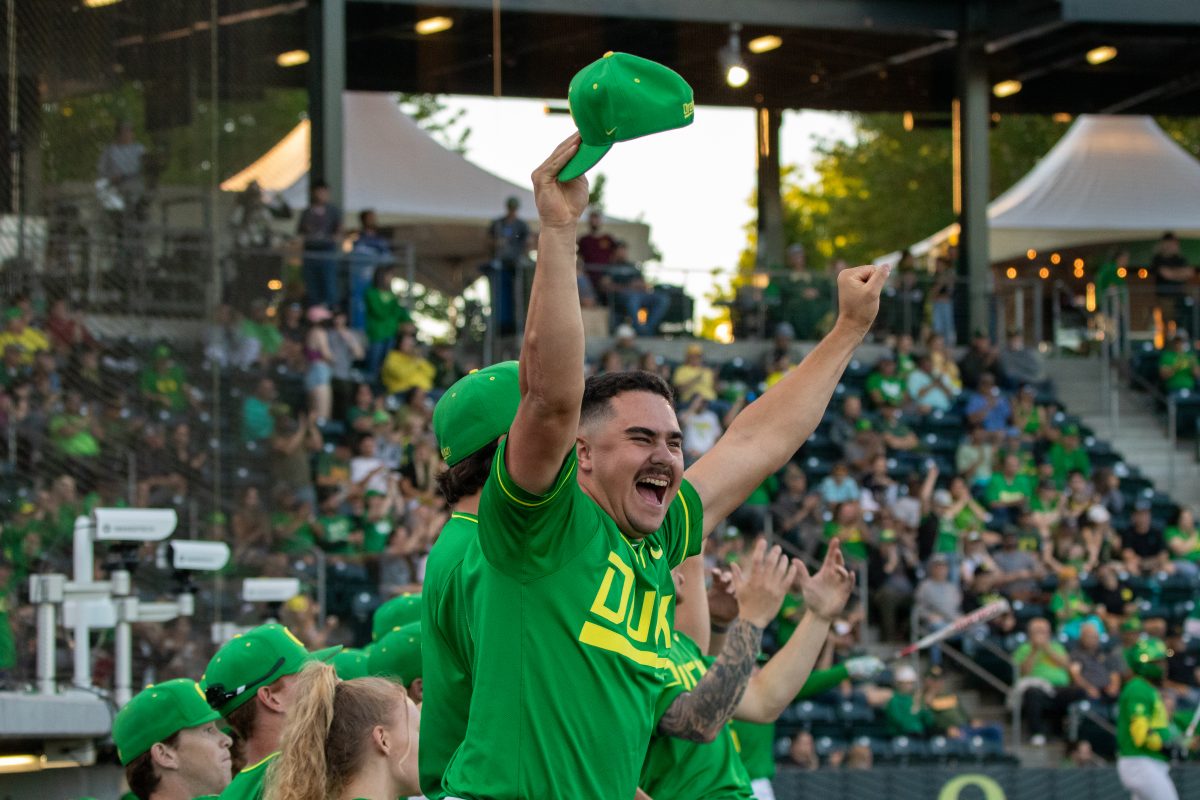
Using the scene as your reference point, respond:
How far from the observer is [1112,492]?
19.3m

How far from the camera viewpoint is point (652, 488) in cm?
390

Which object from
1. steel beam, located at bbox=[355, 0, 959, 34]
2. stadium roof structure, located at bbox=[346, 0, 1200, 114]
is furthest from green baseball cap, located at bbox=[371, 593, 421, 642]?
steel beam, located at bbox=[355, 0, 959, 34]

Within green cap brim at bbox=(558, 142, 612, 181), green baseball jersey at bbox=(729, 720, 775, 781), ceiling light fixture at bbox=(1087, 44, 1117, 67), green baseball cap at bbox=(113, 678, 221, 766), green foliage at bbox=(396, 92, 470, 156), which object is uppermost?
ceiling light fixture at bbox=(1087, 44, 1117, 67)

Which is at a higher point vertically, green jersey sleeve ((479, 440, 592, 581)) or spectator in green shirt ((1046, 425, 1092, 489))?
green jersey sleeve ((479, 440, 592, 581))

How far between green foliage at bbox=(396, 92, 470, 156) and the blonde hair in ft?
60.1

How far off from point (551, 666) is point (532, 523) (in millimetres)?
310

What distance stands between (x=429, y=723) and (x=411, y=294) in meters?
13.4

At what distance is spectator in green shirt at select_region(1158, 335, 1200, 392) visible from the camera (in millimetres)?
21656

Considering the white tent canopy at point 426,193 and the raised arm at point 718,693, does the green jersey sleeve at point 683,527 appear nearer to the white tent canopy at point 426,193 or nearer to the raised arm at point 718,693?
the raised arm at point 718,693

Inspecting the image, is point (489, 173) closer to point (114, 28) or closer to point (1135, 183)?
point (1135, 183)

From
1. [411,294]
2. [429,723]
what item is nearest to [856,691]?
[411,294]

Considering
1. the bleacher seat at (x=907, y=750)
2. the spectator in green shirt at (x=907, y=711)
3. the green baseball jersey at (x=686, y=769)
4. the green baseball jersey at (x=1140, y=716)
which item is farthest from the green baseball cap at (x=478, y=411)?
the spectator in green shirt at (x=907, y=711)

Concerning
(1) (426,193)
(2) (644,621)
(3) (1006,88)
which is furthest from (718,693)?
(3) (1006,88)

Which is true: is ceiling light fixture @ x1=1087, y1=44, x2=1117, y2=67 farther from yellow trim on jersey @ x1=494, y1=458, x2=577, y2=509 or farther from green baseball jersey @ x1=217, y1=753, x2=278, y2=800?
yellow trim on jersey @ x1=494, y1=458, x2=577, y2=509
